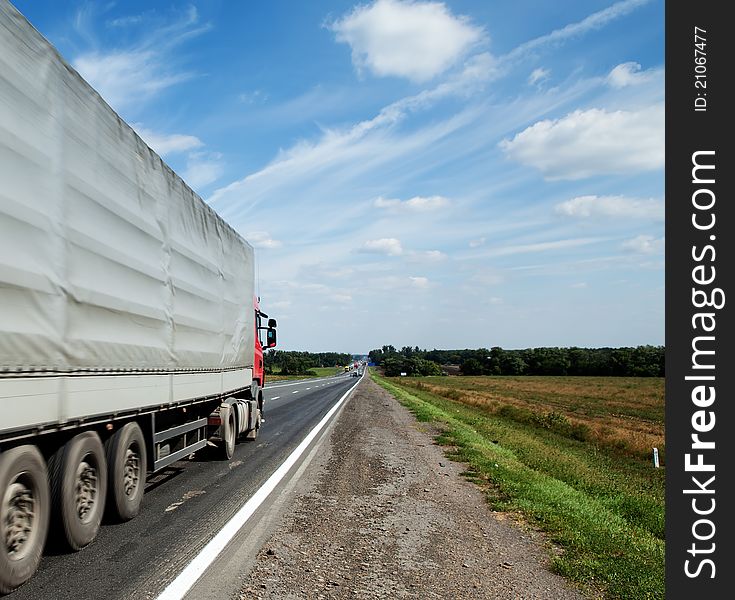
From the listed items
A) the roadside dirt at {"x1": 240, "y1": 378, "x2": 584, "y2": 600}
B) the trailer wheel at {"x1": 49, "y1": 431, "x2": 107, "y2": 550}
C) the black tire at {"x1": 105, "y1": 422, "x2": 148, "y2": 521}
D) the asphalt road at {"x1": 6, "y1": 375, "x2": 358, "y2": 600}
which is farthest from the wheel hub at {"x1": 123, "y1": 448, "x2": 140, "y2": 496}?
the roadside dirt at {"x1": 240, "y1": 378, "x2": 584, "y2": 600}

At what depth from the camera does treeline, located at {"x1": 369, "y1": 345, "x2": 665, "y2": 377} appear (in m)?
119

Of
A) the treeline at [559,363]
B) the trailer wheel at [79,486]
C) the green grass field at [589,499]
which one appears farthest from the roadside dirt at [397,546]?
the treeline at [559,363]

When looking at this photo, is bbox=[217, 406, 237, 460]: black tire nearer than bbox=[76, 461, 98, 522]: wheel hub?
No

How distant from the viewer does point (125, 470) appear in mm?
7074

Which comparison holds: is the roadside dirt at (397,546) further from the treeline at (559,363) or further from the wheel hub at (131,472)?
the treeline at (559,363)

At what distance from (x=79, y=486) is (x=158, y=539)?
96 cm

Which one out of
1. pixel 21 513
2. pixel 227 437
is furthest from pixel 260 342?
pixel 21 513

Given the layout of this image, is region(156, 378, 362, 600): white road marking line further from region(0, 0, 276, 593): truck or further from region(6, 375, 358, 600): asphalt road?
region(0, 0, 276, 593): truck

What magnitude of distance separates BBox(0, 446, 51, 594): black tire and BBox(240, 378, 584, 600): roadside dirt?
1746mm

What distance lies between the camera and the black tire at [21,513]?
183 inches

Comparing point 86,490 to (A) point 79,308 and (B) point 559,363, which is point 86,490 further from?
(B) point 559,363
